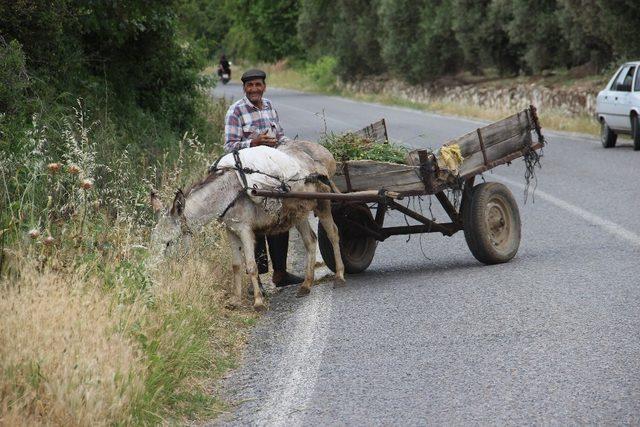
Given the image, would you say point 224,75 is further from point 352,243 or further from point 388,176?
point 388,176

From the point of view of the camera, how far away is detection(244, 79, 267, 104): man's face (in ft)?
34.9

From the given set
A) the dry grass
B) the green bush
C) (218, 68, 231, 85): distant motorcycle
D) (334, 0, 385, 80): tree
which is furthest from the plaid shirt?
(218, 68, 231, 85): distant motorcycle

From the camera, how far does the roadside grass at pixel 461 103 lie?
99.5 feet

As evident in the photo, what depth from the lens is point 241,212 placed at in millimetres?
9867

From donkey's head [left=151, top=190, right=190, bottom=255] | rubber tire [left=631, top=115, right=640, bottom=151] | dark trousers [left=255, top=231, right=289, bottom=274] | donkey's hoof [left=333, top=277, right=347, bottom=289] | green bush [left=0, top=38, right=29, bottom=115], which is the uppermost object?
green bush [left=0, top=38, right=29, bottom=115]

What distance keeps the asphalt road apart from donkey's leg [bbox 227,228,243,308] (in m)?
0.31

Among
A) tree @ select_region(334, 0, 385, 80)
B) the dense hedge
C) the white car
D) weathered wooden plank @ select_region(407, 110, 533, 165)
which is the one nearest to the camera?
weathered wooden plank @ select_region(407, 110, 533, 165)

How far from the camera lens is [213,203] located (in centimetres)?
974

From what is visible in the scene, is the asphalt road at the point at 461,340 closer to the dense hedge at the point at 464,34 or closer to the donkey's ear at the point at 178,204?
the donkey's ear at the point at 178,204

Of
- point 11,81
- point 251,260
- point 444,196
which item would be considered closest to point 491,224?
point 444,196

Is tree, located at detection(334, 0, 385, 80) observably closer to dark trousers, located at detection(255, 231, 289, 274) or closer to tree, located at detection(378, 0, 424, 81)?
tree, located at detection(378, 0, 424, 81)

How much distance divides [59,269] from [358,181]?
3669 millimetres

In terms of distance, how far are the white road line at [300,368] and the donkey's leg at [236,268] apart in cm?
51

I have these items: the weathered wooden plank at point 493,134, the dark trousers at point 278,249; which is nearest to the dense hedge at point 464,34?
the weathered wooden plank at point 493,134
